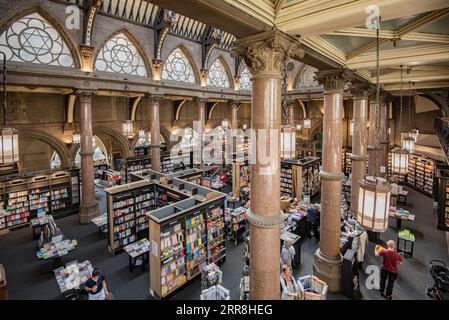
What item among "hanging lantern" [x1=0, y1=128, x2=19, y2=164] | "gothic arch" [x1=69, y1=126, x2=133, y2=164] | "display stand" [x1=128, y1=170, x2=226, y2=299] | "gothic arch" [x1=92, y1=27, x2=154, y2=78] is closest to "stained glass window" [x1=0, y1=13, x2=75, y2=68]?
"gothic arch" [x1=92, y1=27, x2=154, y2=78]

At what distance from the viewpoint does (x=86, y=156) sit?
33.6ft

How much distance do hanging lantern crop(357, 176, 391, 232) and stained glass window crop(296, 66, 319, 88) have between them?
1442cm

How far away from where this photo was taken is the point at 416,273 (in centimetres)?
674

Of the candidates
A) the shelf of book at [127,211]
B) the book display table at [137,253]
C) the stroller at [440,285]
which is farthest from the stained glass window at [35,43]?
the stroller at [440,285]

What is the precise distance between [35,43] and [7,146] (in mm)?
5876

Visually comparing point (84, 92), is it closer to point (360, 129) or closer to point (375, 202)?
point (360, 129)

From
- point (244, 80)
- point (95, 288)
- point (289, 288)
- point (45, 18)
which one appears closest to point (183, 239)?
point (95, 288)

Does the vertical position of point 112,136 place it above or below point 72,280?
above

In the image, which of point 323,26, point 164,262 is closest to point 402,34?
point 323,26

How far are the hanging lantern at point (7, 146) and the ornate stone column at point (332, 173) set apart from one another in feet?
22.7

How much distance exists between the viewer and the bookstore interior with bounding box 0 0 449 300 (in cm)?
338

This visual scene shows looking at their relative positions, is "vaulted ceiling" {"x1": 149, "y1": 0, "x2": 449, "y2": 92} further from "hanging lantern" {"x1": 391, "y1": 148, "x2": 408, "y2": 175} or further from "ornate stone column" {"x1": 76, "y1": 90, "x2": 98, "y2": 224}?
"ornate stone column" {"x1": 76, "y1": 90, "x2": 98, "y2": 224}

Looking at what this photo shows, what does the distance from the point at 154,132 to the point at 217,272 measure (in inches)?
346

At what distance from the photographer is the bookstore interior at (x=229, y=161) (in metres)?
3.38
